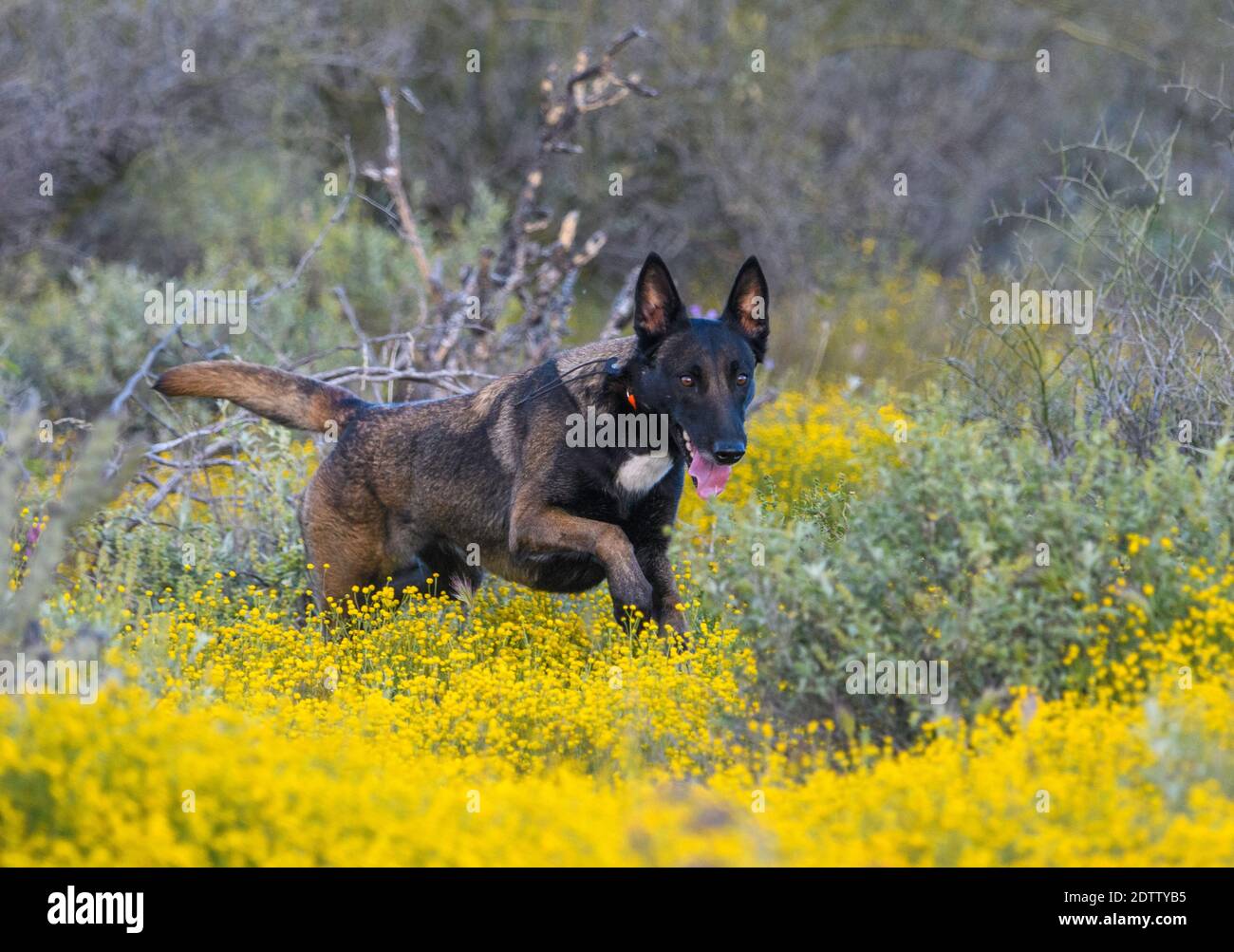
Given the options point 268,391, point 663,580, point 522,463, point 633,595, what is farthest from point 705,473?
point 268,391

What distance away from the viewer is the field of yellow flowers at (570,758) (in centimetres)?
358

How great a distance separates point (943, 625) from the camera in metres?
4.74

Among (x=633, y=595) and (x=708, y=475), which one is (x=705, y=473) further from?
A: (x=633, y=595)

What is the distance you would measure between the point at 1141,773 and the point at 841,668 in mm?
1074

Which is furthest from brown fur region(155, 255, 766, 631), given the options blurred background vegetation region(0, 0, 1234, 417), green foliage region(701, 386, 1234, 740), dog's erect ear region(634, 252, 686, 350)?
blurred background vegetation region(0, 0, 1234, 417)

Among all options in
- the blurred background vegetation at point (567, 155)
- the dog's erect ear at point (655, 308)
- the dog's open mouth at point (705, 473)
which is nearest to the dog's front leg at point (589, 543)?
the dog's open mouth at point (705, 473)

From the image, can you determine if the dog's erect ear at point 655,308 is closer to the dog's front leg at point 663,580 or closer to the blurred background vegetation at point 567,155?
the dog's front leg at point 663,580

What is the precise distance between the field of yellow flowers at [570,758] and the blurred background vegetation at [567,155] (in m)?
5.32

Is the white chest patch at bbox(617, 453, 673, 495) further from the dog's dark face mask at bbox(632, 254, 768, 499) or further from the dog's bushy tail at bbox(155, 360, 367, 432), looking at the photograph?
the dog's bushy tail at bbox(155, 360, 367, 432)

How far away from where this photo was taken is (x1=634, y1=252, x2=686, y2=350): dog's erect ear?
603 cm

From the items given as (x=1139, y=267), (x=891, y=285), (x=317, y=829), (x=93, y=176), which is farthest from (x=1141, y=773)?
(x=93, y=176)

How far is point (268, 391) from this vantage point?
662 centimetres

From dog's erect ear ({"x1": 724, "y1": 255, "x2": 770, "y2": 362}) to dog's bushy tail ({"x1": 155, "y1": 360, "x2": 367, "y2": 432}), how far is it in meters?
1.79

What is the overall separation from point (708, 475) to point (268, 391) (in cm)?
204
